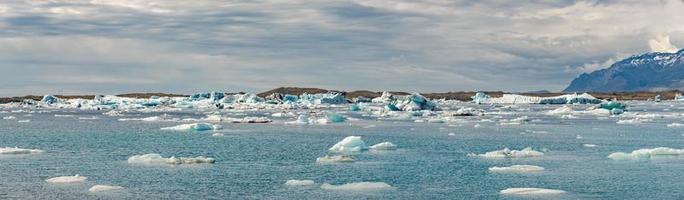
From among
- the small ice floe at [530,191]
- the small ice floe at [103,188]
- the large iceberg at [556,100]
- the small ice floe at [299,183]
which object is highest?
the large iceberg at [556,100]

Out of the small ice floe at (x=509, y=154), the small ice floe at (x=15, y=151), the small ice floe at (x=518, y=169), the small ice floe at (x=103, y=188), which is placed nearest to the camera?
the small ice floe at (x=103, y=188)

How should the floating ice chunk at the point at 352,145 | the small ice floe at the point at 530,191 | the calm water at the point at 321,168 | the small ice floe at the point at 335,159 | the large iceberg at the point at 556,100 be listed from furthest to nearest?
the large iceberg at the point at 556,100 → the floating ice chunk at the point at 352,145 → the small ice floe at the point at 335,159 → the calm water at the point at 321,168 → the small ice floe at the point at 530,191

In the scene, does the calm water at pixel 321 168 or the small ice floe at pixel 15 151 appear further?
the small ice floe at pixel 15 151

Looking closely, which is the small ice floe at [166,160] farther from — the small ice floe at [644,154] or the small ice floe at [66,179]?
the small ice floe at [644,154]

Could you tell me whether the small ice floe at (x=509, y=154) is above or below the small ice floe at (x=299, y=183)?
above

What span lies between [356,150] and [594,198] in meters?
13.9

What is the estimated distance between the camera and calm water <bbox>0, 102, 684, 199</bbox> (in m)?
20.0

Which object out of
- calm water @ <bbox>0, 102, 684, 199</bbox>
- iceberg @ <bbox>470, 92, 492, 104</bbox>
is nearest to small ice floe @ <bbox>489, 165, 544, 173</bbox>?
calm water @ <bbox>0, 102, 684, 199</bbox>

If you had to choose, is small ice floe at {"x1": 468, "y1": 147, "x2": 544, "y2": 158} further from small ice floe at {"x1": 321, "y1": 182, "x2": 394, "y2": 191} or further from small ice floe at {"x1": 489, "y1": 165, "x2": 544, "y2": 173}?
small ice floe at {"x1": 321, "y1": 182, "x2": 394, "y2": 191}

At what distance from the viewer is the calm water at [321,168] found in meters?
20.0

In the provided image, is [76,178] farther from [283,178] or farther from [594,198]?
[594,198]

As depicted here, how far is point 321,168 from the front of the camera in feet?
83.4

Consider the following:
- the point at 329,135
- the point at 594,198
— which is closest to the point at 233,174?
the point at 594,198

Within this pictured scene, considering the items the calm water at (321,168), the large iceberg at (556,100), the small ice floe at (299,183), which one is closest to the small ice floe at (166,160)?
the calm water at (321,168)
